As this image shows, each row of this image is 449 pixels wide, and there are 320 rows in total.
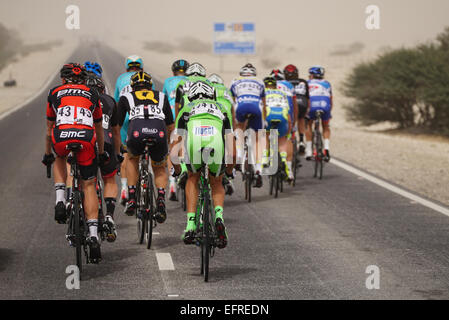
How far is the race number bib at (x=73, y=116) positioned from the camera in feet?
27.8

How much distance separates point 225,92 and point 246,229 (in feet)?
7.32

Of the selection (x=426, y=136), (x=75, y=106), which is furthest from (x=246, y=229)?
(x=426, y=136)

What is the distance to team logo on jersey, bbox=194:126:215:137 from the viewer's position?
866 centimetres

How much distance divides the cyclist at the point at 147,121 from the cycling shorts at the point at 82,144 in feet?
4.88

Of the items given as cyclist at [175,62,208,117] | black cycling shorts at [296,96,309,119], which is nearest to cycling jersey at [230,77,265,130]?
cyclist at [175,62,208,117]

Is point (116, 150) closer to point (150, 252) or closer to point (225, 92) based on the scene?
point (150, 252)

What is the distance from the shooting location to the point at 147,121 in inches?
401

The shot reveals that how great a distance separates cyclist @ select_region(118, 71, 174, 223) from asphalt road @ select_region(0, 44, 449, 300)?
641 mm

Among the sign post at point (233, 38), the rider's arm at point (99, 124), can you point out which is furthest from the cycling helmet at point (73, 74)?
the sign post at point (233, 38)

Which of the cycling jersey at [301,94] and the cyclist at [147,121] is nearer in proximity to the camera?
the cyclist at [147,121]

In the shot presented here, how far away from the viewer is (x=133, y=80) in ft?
34.0

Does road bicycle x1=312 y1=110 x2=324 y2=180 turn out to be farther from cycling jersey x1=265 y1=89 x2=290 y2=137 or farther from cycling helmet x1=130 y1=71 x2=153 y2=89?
cycling helmet x1=130 y1=71 x2=153 y2=89

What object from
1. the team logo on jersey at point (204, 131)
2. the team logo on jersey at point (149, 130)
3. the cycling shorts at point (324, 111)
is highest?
the team logo on jersey at point (204, 131)

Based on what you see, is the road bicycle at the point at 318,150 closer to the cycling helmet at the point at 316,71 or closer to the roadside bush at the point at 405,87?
the cycling helmet at the point at 316,71
